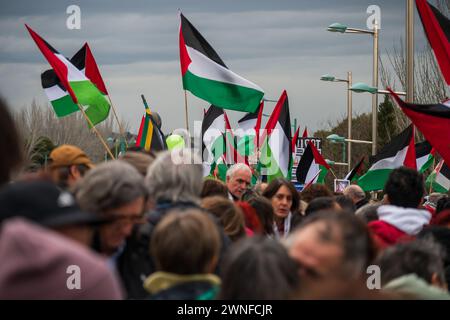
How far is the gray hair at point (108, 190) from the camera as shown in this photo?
15.2 feet

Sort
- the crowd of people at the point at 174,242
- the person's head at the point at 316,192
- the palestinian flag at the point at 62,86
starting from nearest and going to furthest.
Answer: the crowd of people at the point at 174,242 → the person's head at the point at 316,192 → the palestinian flag at the point at 62,86

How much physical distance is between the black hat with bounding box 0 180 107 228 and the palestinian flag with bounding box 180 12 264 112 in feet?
30.5

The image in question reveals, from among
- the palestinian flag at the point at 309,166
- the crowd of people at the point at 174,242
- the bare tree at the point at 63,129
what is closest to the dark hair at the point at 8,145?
the crowd of people at the point at 174,242

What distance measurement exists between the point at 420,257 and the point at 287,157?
438 inches

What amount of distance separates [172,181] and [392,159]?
10.3 m

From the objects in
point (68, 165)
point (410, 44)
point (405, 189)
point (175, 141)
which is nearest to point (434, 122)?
point (175, 141)

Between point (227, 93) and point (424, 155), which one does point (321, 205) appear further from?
point (424, 155)

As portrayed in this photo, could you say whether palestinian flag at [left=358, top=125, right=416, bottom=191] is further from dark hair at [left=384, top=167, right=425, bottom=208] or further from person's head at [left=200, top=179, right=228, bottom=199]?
dark hair at [left=384, top=167, right=425, bottom=208]

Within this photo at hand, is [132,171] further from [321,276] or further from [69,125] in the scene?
[69,125]

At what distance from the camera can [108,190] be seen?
4645 millimetres

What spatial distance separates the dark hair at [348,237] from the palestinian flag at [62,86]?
1209 cm

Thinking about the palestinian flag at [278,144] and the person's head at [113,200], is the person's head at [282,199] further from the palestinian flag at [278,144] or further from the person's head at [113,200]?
the palestinian flag at [278,144]

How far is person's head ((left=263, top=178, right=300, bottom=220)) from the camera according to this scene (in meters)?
9.36
